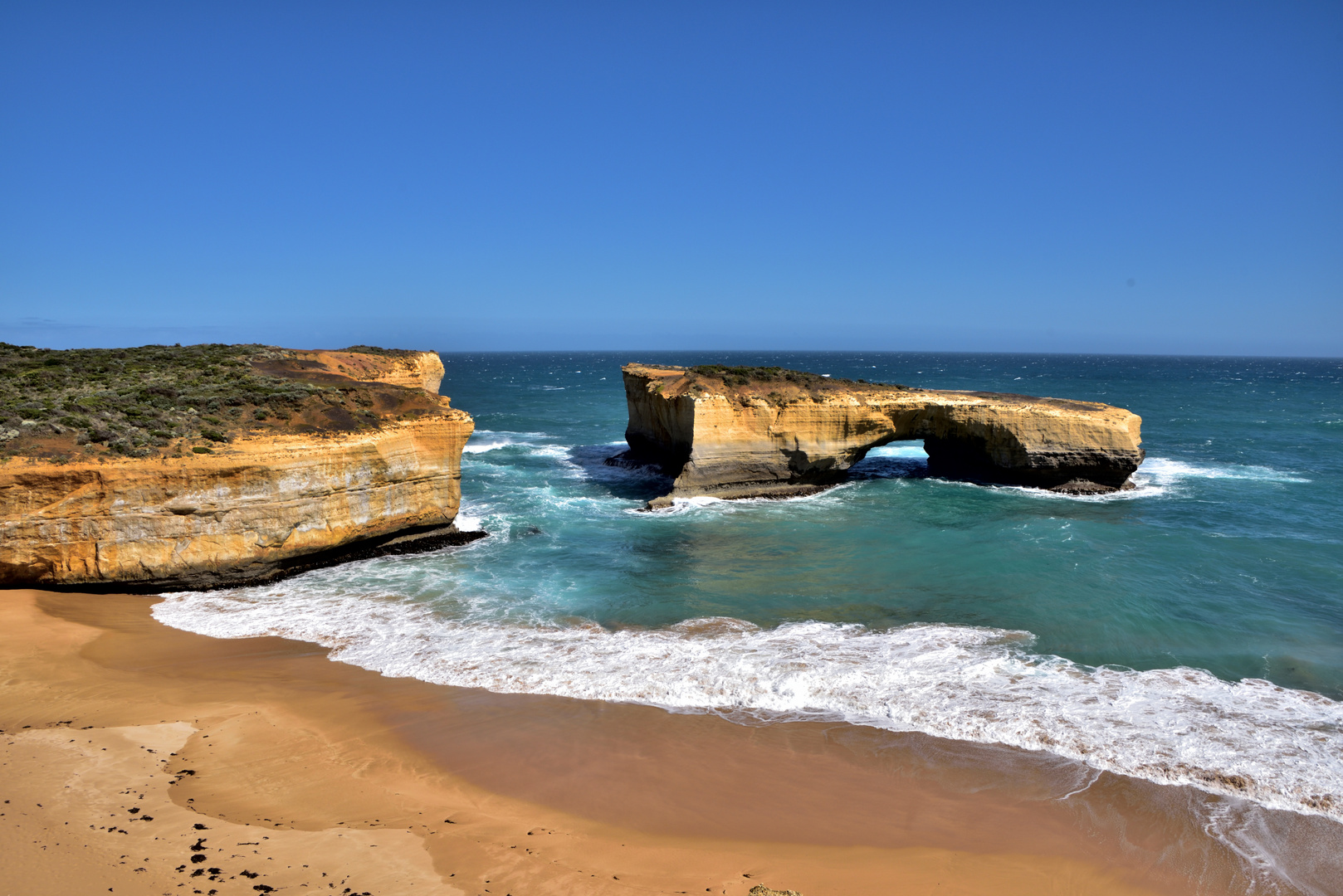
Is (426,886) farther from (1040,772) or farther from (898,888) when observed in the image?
(1040,772)

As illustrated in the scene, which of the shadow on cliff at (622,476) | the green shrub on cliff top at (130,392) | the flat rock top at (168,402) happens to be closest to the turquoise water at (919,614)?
the shadow on cliff at (622,476)

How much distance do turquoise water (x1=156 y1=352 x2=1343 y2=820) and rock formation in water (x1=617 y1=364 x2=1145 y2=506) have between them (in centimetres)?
128

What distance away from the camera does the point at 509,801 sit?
862cm

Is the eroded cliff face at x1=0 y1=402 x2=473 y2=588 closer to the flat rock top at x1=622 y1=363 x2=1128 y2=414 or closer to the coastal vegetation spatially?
the flat rock top at x1=622 y1=363 x2=1128 y2=414

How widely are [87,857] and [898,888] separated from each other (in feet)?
27.4

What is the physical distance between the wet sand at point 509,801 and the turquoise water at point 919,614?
0.84m

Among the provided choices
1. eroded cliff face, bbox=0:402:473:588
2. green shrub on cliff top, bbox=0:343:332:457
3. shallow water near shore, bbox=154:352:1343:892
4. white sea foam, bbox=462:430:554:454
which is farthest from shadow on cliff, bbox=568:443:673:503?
green shrub on cliff top, bbox=0:343:332:457

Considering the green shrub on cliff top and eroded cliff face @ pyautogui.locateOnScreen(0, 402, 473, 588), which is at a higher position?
the green shrub on cliff top

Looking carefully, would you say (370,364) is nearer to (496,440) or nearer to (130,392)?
(130,392)

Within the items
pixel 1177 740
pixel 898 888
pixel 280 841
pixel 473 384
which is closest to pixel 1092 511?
pixel 1177 740

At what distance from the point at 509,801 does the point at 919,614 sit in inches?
368

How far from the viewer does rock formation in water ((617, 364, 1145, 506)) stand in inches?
985

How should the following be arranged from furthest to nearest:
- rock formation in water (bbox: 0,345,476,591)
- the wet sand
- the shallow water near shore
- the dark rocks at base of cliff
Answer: the dark rocks at base of cliff < rock formation in water (bbox: 0,345,476,591) < the shallow water near shore < the wet sand

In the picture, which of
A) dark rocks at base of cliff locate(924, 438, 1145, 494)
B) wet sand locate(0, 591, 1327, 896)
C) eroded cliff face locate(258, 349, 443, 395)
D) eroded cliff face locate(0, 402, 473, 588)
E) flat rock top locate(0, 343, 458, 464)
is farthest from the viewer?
eroded cliff face locate(258, 349, 443, 395)
